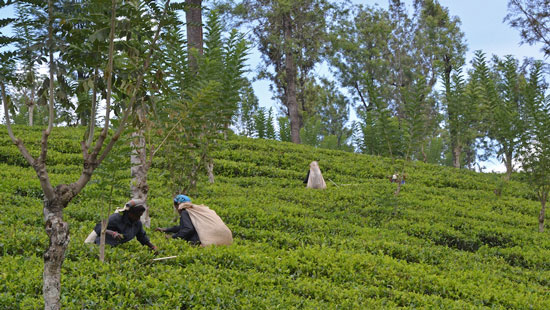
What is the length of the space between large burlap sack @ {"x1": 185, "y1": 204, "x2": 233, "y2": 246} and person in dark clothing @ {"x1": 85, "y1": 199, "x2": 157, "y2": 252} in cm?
117

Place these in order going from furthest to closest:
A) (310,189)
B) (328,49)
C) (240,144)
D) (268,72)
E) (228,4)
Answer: (268,72), (328,49), (228,4), (240,144), (310,189)

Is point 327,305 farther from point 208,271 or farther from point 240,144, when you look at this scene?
point 240,144

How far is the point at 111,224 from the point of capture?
25.1 feet

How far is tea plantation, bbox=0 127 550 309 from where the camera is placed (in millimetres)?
6277

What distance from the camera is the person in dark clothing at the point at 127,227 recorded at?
746cm

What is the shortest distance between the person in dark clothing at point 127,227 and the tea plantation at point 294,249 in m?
0.22

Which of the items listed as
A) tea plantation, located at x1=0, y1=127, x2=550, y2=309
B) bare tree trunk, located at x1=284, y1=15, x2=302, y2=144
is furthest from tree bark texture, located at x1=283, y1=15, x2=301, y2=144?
tea plantation, located at x1=0, y1=127, x2=550, y2=309

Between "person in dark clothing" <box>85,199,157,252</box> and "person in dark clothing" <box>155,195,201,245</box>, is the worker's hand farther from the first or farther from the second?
"person in dark clothing" <box>155,195,201,245</box>

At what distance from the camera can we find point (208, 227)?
8.65m

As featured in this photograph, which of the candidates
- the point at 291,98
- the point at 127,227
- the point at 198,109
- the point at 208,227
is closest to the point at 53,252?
the point at 127,227

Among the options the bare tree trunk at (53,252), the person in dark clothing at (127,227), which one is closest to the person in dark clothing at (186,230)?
the person in dark clothing at (127,227)

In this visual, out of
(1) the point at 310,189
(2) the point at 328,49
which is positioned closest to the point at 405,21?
(2) the point at 328,49

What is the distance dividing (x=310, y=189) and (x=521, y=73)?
19.9m

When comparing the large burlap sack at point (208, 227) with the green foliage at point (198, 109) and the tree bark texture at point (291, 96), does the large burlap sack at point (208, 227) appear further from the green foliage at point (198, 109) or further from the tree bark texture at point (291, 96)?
the tree bark texture at point (291, 96)
